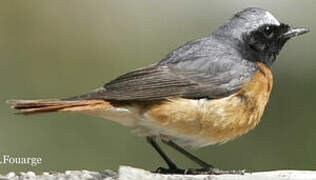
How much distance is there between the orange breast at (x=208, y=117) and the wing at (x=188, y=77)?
0.27 ft

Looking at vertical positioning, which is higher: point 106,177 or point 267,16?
point 267,16

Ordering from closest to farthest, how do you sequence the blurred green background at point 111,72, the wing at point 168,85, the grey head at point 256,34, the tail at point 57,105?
the tail at point 57,105 → the wing at point 168,85 → the grey head at point 256,34 → the blurred green background at point 111,72

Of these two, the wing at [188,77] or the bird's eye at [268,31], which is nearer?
the wing at [188,77]

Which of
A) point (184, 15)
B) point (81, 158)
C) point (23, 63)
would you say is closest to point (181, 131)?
point (81, 158)

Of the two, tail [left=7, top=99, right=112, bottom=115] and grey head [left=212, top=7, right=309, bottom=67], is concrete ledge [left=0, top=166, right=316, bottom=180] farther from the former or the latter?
grey head [left=212, top=7, right=309, bottom=67]

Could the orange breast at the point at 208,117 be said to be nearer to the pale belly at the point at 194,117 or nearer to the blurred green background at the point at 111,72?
the pale belly at the point at 194,117

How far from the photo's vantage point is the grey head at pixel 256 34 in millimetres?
9141

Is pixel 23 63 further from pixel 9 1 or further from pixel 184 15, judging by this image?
pixel 184 15

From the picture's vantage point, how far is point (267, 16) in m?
9.17

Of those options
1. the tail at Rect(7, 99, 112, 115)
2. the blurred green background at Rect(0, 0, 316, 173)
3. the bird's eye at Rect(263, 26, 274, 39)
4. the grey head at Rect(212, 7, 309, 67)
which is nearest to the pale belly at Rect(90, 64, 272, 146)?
the tail at Rect(7, 99, 112, 115)

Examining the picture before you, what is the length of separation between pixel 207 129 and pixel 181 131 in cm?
19

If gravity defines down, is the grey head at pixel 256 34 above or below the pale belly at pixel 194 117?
above

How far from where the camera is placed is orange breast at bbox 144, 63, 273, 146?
8492 mm

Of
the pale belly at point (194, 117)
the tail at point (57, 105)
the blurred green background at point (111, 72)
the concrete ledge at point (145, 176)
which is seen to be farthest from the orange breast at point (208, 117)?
the blurred green background at point (111, 72)
